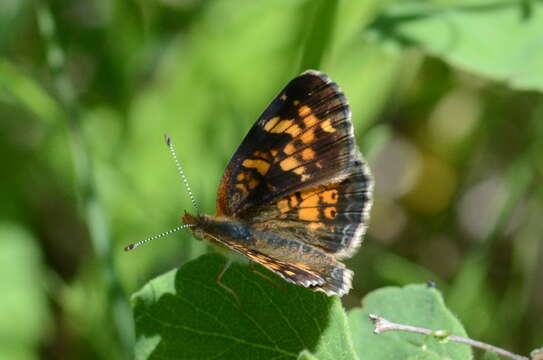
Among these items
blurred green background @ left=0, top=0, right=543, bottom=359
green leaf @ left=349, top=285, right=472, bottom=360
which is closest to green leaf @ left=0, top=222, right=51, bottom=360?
blurred green background @ left=0, top=0, right=543, bottom=359

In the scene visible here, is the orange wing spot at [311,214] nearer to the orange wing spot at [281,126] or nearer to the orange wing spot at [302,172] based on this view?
the orange wing spot at [302,172]

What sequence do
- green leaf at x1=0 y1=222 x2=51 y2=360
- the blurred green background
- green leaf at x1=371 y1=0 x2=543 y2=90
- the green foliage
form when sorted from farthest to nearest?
green leaf at x1=0 y1=222 x2=51 y2=360 → the blurred green background → green leaf at x1=371 y1=0 x2=543 y2=90 → the green foliage

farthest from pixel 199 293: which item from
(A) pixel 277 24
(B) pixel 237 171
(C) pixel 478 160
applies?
(C) pixel 478 160

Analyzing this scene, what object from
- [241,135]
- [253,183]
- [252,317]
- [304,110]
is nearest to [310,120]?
[304,110]

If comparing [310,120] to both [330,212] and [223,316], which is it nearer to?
[330,212]

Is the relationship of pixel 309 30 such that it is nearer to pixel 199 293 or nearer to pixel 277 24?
pixel 277 24

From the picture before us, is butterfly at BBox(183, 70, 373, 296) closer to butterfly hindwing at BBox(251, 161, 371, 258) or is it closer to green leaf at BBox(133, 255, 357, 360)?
butterfly hindwing at BBox(251, 161, 371, 258)
